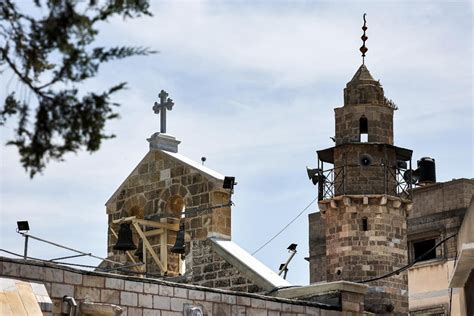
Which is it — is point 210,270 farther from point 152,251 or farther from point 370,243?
point 370,243

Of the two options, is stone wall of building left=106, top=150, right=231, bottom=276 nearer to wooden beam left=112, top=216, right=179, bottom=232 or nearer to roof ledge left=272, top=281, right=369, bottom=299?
wooden beam left=112, top=216, right=179, bottom=232

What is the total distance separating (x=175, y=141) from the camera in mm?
21609

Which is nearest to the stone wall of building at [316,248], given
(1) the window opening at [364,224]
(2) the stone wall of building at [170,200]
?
(1) the window opening at [364,224]

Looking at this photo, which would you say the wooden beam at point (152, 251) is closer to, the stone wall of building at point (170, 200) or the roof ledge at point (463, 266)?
the stone wall of building at point (170, 200)

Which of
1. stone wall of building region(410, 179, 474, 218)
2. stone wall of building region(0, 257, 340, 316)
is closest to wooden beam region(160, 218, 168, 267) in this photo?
stone wall of building region(0, 257, 340, 316)

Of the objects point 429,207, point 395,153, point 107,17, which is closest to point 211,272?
point 395,153

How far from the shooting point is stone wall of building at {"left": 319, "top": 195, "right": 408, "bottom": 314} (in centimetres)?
2698

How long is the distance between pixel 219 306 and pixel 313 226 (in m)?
24.3

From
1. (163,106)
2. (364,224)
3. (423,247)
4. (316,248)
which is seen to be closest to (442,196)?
(423,247)

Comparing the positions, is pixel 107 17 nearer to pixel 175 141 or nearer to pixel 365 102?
pixel 175 141

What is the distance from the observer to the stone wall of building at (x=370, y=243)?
88.5 feet

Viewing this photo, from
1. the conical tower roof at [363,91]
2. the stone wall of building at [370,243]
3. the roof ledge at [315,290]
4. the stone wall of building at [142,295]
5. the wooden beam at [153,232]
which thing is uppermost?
the conical tower roof at [363,91]

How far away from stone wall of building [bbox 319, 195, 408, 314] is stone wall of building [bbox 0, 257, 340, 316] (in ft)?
27.1

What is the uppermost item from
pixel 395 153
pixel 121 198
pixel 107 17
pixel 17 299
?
pixel 395 153
